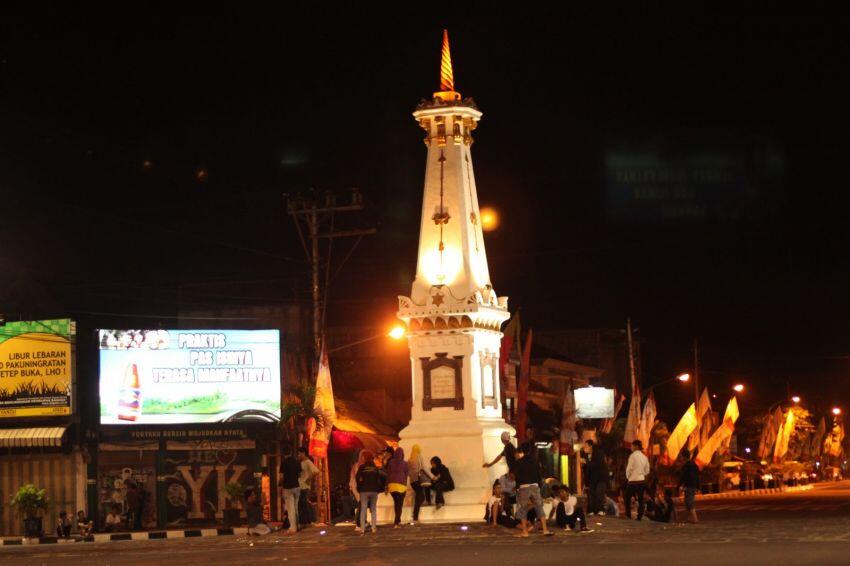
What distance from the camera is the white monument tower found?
1153 inches

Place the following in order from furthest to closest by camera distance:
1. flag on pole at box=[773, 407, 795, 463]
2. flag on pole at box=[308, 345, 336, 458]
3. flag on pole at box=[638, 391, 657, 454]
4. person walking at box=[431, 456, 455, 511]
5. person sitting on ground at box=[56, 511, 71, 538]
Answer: flag on pole at box=[773, 407, 795, 463] → flag on pole at box=[638, 391, 657, 454] → flag on pole at box=[308, 345, 336, 458] → person sitting on ground at box=[56, 511, 71, 538] → person walking at box=[431, 456, 455, 511]

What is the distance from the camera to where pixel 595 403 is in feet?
180

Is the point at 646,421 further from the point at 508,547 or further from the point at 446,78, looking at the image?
the point at 508,547

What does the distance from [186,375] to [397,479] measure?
49.2ft

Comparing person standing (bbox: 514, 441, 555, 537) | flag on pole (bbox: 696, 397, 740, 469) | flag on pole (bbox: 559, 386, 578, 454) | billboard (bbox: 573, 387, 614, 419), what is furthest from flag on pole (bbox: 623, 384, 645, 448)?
person standing (bbox: 514, 441, 555, 537)

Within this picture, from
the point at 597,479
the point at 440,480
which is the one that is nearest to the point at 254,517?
the point at 440,480

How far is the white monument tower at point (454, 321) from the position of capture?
29.3 metres

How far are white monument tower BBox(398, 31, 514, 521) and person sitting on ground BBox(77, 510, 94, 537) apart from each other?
9.09 m

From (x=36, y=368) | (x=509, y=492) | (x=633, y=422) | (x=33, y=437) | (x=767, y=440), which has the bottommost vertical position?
(x=767, y=440)

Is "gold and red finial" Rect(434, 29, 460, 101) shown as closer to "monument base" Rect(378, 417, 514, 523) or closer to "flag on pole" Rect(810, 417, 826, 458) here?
"monument base" Rect(378, 417, 514, 523)

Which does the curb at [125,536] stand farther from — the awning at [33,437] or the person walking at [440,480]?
the person walking at [440,480]

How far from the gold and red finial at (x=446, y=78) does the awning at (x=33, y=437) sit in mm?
15310

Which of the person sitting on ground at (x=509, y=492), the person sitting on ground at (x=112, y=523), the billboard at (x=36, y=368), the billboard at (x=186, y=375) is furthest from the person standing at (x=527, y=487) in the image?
the billboard at (x=36, y=368)

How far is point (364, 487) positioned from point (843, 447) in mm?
97826
